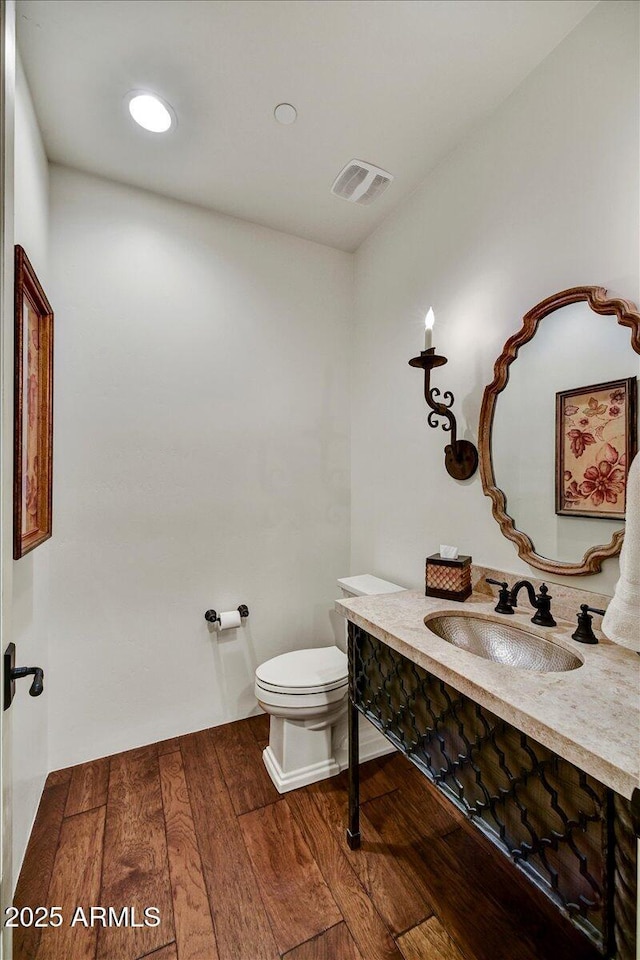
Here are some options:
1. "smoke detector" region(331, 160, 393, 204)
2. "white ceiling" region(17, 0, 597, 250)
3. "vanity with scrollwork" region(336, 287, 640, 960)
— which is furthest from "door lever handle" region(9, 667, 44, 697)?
"smoke detector" region(331, 160, 393, 204)

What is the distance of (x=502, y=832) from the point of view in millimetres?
917

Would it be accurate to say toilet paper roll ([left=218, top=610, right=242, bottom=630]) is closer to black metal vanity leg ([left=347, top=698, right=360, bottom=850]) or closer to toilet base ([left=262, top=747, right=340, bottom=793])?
toilet base ([left=262, top=747, right=340, bottom=793])

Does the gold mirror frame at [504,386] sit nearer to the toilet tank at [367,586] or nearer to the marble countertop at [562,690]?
the marble countertop at [562,690]

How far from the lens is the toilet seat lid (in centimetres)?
168

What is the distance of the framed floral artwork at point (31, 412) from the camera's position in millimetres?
1171

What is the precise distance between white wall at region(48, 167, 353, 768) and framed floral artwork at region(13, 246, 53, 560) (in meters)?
0.26

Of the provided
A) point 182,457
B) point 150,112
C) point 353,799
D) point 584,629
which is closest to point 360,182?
point 150,112

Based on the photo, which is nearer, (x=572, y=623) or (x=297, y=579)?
(x=572, y=623)

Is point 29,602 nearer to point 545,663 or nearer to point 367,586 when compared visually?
point 367,586

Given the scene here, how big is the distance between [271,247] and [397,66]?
3.43 ft

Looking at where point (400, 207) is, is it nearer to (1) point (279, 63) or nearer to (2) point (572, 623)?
(1) point (279, 63)

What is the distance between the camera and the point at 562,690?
857 millimetres

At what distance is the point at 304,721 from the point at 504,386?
5.19 ft

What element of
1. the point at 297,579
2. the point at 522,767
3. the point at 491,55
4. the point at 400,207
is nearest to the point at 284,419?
the point at 297,579
